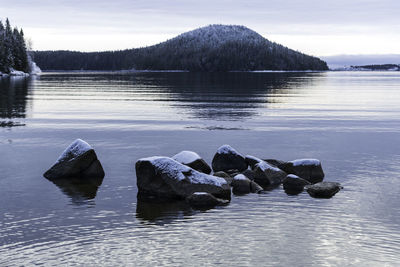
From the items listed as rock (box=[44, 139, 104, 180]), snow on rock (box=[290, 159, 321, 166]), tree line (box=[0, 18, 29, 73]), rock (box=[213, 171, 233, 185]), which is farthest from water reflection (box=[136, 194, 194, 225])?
tree line (box=[0, 18, 29, 73])

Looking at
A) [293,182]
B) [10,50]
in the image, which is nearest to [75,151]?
[293,182]

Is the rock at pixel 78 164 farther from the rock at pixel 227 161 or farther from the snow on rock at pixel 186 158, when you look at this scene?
the rock at pixel 227 161

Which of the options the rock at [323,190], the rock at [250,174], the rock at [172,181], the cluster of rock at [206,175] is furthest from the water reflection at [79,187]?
the rock at [323,190]

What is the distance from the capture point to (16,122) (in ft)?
124

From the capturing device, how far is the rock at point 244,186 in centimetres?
1792

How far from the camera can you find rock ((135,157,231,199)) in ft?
55.4

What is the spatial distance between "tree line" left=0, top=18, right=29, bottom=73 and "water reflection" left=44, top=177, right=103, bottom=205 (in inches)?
5059

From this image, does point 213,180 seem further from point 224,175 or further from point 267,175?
point 267,175

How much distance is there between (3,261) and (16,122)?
28724 mm

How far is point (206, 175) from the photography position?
57.3ft

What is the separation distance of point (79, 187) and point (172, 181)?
390 centimetres

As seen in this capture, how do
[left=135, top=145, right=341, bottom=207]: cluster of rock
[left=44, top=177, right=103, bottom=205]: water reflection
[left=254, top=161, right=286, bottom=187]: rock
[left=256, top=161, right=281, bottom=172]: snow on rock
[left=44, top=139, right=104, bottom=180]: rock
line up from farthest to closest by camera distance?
[left=44, top=139, right=104, bottom=180]: rock → [left=256, top=161, right=281, bottom=172]: snow on rock → [left=254, top=161, right=286, bottom=187]: rock → [left=135, top=145, right=341, bottom=207]: cluster of rock → [left=44, top=177, right=103, bottom=205]: water reflection

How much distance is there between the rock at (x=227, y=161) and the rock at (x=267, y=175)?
1748 millimetres

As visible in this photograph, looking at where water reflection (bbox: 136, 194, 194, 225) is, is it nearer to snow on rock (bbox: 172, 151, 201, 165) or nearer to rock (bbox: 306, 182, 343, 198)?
snow on rock (bbox: 172, 151, 201, 165)
